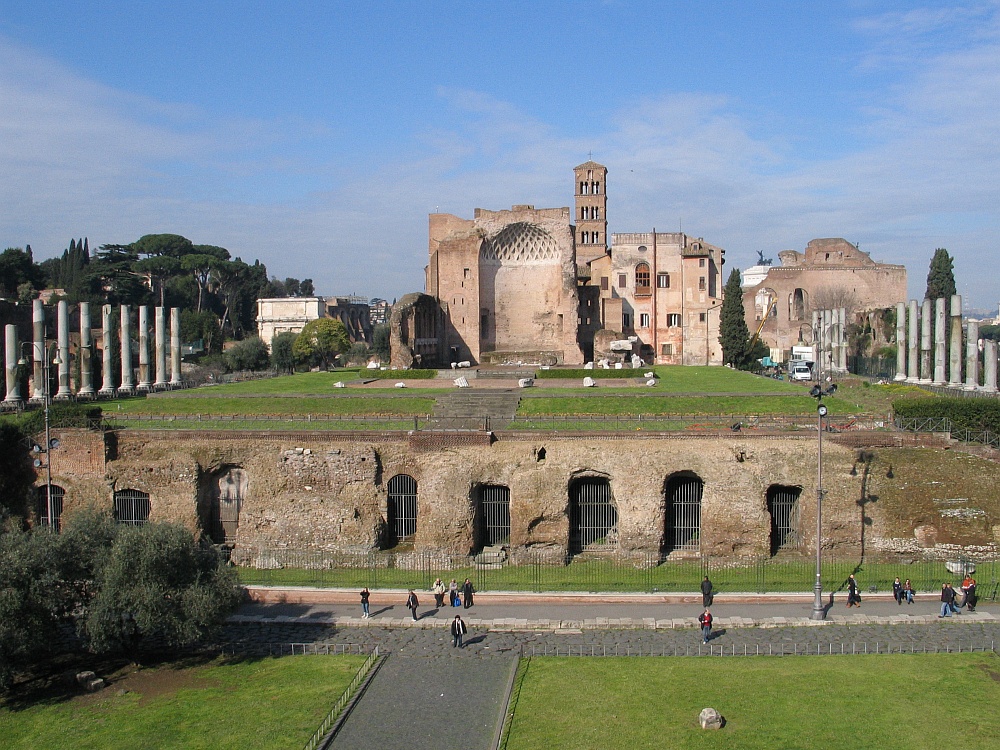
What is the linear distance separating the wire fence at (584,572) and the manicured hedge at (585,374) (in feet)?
65.7

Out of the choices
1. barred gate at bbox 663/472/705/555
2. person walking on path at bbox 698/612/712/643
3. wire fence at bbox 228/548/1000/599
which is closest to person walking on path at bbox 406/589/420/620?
wire fence at bbox 228/548/1000/599

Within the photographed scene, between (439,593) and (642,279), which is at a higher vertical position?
(642,279)

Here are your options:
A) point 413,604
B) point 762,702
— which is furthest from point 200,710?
point 762,702

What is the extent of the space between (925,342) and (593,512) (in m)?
24.2

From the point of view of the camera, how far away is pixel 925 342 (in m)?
42.3

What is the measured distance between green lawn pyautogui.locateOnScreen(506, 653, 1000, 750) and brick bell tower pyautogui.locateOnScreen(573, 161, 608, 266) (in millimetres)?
59550

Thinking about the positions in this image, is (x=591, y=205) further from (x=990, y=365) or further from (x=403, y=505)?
(x=403, y=505)

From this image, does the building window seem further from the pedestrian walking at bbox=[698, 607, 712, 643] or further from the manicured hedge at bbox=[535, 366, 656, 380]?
the manicured hedge at bbox=[535, 366, 656, 380]

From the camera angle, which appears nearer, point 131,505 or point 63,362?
point 131,505

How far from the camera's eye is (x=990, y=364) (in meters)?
36.4

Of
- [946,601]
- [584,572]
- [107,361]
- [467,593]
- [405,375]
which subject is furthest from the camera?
[405,375]

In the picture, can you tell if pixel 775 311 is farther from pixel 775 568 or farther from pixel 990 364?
pixel 775 568

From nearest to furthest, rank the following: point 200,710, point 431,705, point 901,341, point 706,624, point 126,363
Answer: point 431,705 < point 200,710 < point 706,624 < point 126,363 < point 901,341

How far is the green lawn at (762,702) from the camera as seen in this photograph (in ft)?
49.1
